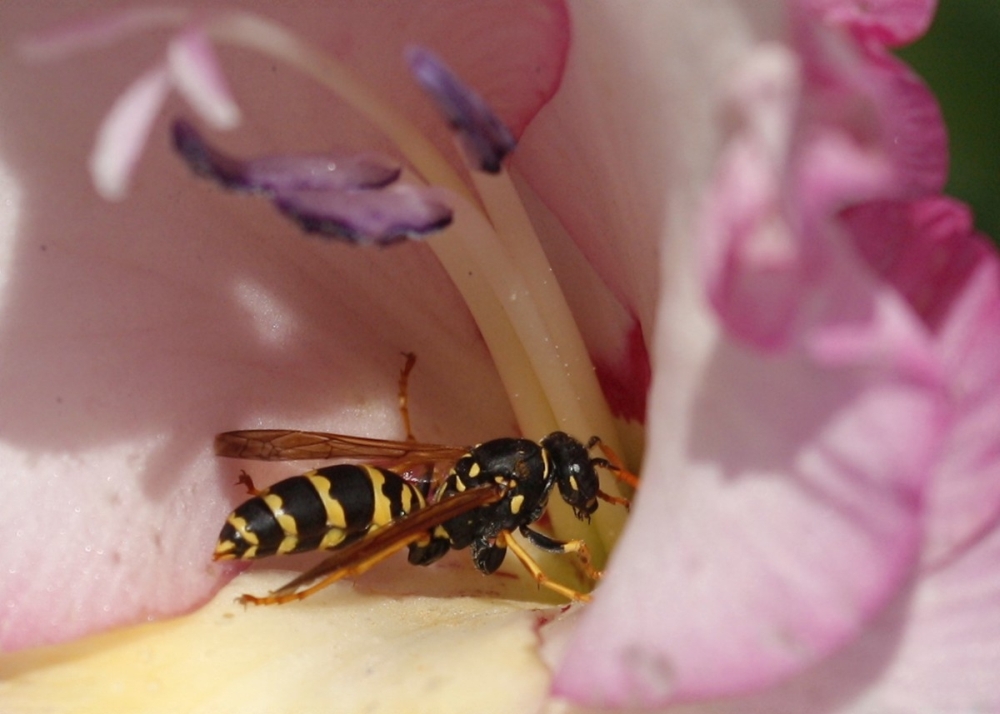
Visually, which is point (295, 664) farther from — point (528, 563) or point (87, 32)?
point (87, 32)

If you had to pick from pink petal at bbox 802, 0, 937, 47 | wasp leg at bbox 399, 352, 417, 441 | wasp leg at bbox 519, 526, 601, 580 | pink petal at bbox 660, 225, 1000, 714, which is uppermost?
pink petal at bbox 802, 0, 937, 47

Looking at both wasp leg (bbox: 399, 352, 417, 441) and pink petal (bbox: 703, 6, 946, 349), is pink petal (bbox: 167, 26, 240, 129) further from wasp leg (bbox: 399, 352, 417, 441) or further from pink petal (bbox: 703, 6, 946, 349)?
wasp leg (bbox: 399, 352, 417, 441)

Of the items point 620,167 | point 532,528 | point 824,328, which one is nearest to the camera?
point 824,328

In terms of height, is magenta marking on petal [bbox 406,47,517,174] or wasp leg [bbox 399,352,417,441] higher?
magenta marking on petal [bbox 406,47,517,174]

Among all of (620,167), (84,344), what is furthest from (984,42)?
(84,344)

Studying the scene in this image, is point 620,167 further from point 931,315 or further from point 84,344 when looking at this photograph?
point 84,344

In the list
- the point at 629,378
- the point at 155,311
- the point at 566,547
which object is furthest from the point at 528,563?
the point at 155,311

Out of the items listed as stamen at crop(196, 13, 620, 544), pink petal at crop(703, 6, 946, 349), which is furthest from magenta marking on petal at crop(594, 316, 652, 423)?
pink petal at crop(703, 6, 946, 349)

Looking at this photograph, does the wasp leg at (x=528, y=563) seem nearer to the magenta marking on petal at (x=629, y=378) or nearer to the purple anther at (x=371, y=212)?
the magenta marking on petal at (x=629, y=378)
